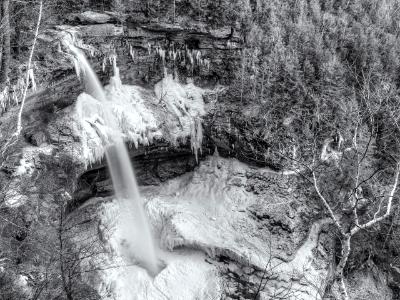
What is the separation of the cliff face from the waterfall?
31 cm

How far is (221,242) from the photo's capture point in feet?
41.3

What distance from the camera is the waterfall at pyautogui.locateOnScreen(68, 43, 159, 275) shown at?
12.8m

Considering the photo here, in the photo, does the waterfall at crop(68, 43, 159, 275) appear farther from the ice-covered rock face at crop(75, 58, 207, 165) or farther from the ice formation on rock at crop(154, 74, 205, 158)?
the ice formation on rock at crop(154, 74, 205, 158)

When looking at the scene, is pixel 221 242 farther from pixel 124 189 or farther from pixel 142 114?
pixel 142 114

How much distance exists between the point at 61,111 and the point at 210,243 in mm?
7497

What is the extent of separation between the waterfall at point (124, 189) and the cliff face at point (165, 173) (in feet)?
1.02

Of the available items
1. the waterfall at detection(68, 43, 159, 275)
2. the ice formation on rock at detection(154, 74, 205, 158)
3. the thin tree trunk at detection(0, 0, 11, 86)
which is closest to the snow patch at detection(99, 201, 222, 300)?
the waterfall at detection(68, 43, 159, 275)

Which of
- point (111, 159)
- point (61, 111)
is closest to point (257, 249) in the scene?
point (111, 159)

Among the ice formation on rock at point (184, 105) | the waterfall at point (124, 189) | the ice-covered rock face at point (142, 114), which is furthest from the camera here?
the ice formation on rock at point (184, 105)

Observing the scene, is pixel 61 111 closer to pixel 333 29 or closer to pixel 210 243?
pixel 210 243

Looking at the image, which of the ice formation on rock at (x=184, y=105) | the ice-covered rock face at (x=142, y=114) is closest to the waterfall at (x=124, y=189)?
the ice-covered rock face at (x=142, y=114)

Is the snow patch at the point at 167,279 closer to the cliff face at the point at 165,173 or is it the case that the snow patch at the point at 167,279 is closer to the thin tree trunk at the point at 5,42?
the cliff face at the point at 165,173

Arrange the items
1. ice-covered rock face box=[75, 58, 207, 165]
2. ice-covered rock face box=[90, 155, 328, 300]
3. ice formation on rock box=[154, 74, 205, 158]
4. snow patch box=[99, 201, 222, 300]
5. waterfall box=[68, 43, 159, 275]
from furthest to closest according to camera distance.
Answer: ice formation on rock box=[154, 74, 205, 158] → ice-covered rock face box=[75, 58, 207, 165] → waterfall box=[68, 43, 159, 275] → ice-covered rock face box=[90, 155, 328, 300] → snow patch box=[99, 201, 222, 300]

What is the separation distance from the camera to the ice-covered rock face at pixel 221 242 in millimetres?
11531
